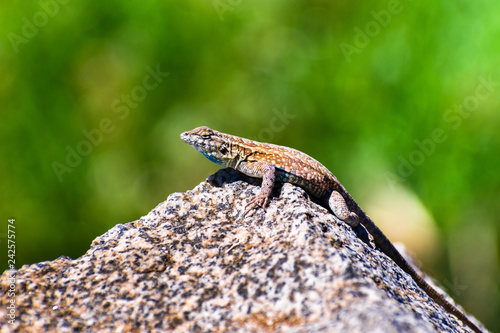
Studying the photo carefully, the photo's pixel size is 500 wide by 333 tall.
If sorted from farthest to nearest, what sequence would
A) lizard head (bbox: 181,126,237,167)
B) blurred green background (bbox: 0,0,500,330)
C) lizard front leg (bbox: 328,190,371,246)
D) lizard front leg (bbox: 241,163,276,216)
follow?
blurred green background (bbox: 0,0,500,330), lizard head (bbox: 181,126,237,167), lizard front leg (bbox: 328,190,371,246), lizard front leg (bbox: 241,163,276,216)

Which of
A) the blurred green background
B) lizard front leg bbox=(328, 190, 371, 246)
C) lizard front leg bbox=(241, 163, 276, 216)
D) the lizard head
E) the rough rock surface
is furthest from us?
the blurred green background

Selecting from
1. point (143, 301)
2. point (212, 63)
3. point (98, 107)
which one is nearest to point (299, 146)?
point (212, 63)

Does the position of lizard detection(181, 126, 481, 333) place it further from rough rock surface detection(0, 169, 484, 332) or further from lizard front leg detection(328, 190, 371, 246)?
rough rock surface detection(0, 169, 484, 332)

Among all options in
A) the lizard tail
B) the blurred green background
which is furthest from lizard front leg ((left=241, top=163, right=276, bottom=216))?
the blurred green background

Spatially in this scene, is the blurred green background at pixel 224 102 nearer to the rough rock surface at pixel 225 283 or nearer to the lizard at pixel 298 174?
the lizard at pixel 298 174

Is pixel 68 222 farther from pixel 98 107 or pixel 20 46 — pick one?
pixel 20 46

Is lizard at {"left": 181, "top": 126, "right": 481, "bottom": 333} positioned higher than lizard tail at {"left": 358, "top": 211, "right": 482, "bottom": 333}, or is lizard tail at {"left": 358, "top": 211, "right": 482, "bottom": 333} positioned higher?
lizard at {"left": 181, "top": 126, "right": 481, "bottom": 333}
